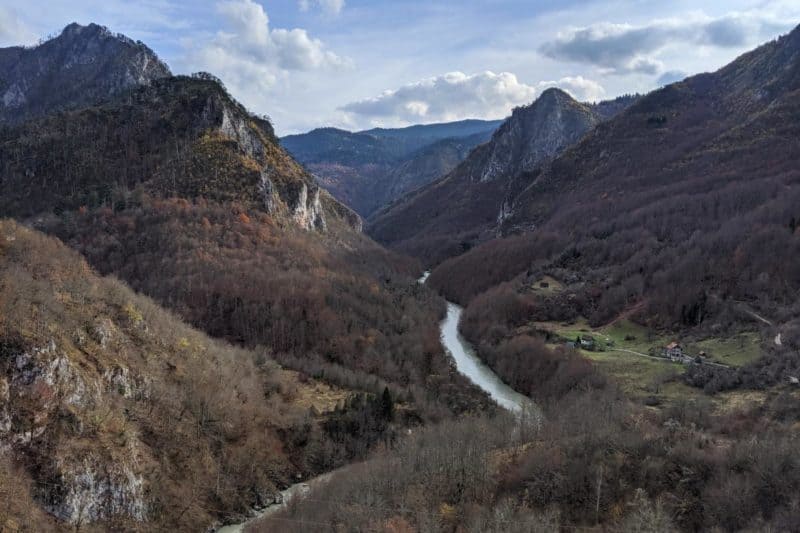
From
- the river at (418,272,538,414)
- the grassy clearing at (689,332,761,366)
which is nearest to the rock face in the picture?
the river at (418,272,538,414)

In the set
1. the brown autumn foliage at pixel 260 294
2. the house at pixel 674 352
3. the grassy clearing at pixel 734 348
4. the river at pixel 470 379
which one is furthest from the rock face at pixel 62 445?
the grassy clearing at pixel 734 348

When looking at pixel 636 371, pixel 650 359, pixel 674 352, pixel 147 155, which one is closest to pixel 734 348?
pixel 674 352

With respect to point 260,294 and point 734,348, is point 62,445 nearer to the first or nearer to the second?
point 260,294

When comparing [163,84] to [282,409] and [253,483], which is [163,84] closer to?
[282,409]

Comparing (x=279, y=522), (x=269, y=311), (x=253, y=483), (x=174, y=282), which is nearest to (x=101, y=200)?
(x=174, y=282)

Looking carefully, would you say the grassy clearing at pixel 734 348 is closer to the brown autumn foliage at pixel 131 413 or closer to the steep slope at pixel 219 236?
the steep slope at pixel 219 236
